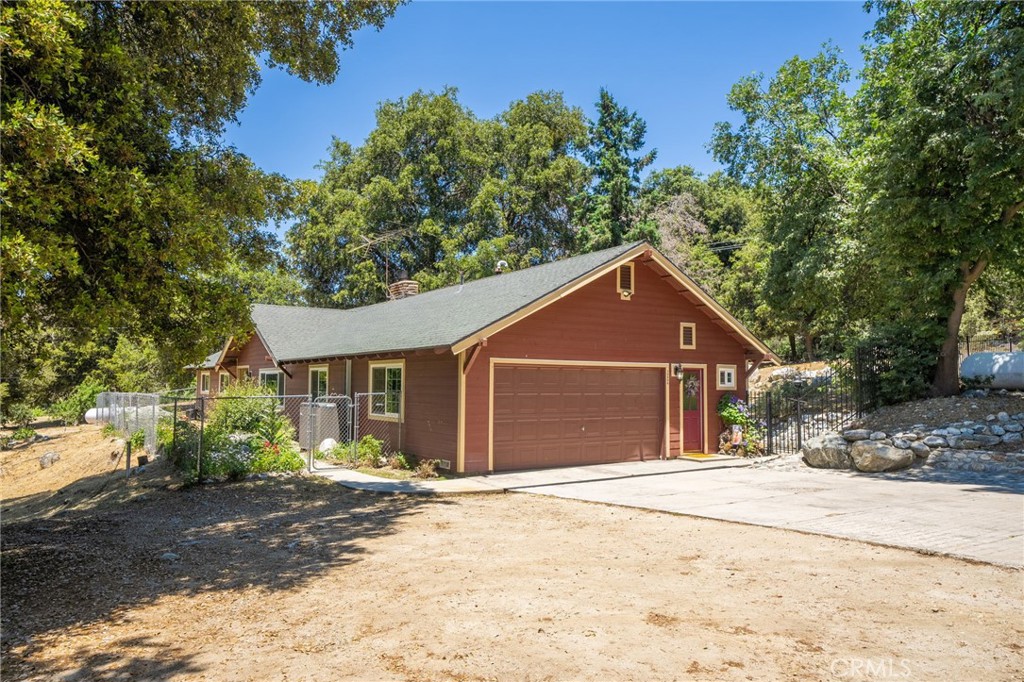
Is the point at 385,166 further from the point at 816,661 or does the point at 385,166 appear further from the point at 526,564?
the point at 816,661

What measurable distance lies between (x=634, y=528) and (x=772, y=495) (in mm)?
3898

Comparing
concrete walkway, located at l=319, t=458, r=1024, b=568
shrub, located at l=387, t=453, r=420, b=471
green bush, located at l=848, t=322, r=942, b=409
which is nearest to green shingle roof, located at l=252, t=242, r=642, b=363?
shrub, located at l=387, t=453, r=420, b=471

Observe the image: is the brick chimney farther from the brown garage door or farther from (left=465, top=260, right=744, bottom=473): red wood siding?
the brown garage door

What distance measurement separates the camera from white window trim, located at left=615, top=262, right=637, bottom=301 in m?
15.5

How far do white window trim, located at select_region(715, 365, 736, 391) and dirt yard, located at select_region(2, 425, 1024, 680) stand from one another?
932 centimetres

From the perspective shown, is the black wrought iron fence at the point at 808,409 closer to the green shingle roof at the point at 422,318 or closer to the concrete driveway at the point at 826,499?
the concrete driveway at the point at 826,499

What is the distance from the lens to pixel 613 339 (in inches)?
607

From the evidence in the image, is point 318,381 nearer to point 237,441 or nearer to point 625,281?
point 237,441

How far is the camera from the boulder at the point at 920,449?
13.9 metres

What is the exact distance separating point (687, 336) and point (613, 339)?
8.41 ft

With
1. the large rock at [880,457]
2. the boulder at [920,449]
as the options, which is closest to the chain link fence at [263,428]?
the large rock at [880,457]

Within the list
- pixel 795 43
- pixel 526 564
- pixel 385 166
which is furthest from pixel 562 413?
pixel 385 166

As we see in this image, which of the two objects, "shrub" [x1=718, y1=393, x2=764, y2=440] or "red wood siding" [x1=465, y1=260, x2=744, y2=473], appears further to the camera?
"shrub" [x1=718, y1=393, x2=764, y2=440]

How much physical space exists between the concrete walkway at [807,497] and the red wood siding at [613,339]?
1581 mm
